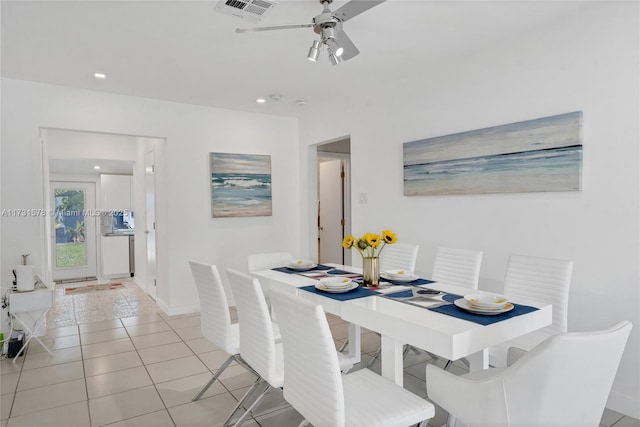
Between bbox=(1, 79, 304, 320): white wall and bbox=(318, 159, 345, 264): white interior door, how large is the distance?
1.53m

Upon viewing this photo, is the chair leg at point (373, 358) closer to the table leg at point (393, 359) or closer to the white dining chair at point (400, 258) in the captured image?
the white dining chair at point (400, 258)

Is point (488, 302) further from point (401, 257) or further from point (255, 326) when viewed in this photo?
point (401, 257)

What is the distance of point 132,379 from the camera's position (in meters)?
3.04

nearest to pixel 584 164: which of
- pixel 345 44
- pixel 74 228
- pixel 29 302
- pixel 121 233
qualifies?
pixel 345 44

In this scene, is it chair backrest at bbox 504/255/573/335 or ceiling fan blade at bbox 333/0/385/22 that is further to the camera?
chair backrest at bbox 504/255/573/335

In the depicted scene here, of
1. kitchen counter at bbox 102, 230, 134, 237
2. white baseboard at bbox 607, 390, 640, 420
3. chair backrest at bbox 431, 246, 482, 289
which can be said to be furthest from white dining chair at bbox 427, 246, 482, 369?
kitchen counter at bbox 102, 230, 134, 237

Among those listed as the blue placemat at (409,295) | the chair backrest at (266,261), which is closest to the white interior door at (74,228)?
the chair backrest at (266,261)

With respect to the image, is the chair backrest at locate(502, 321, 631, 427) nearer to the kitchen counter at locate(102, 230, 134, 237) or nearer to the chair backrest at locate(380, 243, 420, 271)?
the chair backrest at locate(380, 243, 420, 271)

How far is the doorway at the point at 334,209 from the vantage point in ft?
23.1

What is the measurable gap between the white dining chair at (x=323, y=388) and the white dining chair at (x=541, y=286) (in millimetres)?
1046

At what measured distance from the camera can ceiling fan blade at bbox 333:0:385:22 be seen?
7.00 feet

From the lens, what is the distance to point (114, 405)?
2641 millimetres

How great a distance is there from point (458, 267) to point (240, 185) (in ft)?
10.2

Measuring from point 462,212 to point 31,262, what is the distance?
412cm
